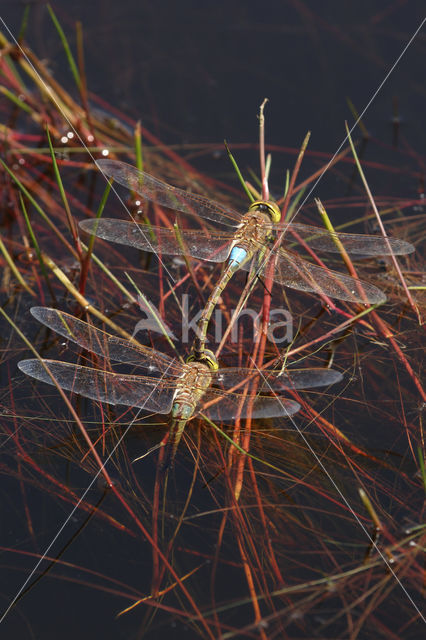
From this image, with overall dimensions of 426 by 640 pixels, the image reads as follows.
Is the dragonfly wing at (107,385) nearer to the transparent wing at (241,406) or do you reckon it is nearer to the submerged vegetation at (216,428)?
the submerged vegetation at (216,428)

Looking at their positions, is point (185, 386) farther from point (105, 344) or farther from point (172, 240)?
point (172, 240)

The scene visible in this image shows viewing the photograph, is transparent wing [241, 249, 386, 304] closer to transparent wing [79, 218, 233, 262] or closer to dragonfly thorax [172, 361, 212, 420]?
transparent wing [79, 218, 233, 262]

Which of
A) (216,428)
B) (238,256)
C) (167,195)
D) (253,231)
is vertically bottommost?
(216,428)

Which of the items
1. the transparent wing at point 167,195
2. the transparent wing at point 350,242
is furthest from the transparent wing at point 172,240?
the transparent wing at point 350,242

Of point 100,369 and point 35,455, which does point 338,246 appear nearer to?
point 100,369

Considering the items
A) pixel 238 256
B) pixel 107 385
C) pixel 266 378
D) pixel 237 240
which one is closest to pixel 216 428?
pixel 266 378

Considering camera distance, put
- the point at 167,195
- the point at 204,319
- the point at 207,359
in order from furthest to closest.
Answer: the point at 167,195
the point at 204,319
the point at 207,359
